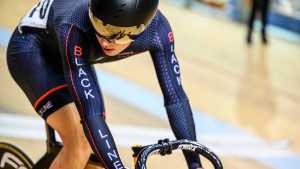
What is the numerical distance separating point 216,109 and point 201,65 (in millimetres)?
1413

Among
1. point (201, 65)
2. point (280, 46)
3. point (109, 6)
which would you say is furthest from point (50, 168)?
point (280, 46)

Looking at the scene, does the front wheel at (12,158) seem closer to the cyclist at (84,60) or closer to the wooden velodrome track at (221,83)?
the cyclist at (84,60)

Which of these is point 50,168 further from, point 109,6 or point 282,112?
point 282,112

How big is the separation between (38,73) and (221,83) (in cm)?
364

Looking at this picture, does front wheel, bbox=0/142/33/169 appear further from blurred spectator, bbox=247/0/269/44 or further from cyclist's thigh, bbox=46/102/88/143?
blurred spectator, bbox=247/0/269/44

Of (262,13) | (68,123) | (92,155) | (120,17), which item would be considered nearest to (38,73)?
(68,123)

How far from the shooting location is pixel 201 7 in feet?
29.5

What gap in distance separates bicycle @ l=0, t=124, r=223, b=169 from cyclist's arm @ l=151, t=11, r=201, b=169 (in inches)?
8.9

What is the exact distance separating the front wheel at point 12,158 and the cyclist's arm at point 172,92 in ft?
3.33

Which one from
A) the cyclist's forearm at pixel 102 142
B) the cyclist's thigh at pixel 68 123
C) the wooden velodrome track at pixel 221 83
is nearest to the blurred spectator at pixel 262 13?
the wooden velodrome track at pixel 221 83

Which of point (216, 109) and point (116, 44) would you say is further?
point (216, 109)

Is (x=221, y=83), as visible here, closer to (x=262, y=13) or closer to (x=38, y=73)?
(x=262, y=13)

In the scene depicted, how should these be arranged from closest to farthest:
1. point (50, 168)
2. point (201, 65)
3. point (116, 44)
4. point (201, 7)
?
1. point (116, 44)
2. point (50, 168)
3. point (201, 65)
4. point (201, 7)

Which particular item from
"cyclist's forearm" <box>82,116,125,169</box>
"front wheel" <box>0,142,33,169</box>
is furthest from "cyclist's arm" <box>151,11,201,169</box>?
"front wheel" <box>0,142,33,169</box>
